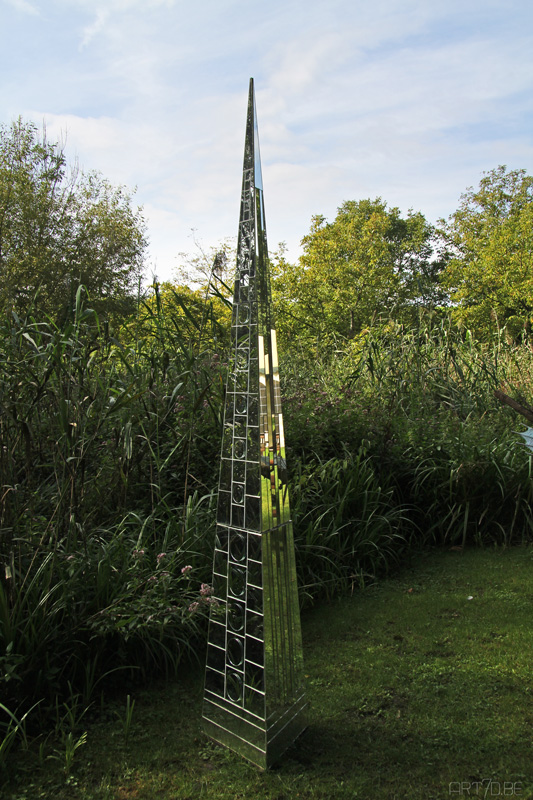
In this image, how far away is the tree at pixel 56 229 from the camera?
1945cm

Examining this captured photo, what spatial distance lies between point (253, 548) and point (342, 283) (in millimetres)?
19870

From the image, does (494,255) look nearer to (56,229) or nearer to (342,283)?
(342,283)

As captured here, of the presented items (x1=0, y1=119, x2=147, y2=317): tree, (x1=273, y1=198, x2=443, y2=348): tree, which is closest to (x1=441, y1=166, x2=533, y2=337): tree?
(x1=273, y1=198, x2=443, y2=348): tree

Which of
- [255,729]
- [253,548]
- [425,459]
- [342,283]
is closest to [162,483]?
[253,548]

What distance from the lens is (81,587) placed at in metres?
2.24

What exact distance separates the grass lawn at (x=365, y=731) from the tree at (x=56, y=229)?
57.8 ft

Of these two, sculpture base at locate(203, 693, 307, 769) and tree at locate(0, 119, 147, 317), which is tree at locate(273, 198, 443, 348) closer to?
tree at locate(0, 119, 147, 317)

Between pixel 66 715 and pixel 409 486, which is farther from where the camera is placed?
pixel 409 486

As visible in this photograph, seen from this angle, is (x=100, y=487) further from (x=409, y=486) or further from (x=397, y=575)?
(x=409, y=486)

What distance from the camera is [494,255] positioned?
19859mm

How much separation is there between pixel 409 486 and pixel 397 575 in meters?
0.82

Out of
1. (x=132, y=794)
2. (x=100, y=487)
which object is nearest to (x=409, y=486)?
(x=100, y=487)

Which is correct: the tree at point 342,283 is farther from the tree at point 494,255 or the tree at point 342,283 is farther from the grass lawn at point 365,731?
the grass lawn at point 365,731

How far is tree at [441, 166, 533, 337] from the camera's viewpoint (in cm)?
1948
